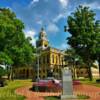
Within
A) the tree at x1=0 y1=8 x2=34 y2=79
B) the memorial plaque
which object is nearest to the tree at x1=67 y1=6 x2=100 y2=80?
the tree at x1=0 y1=8 x2=34 y2=79

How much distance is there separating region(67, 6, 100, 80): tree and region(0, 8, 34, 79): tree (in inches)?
379

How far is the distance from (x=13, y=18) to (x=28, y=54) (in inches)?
360

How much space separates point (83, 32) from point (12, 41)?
68.6ft

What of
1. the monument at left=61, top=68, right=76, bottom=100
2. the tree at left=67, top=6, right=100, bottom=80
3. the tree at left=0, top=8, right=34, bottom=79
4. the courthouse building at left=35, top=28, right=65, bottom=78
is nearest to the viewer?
the monument at left=61, top=68, right=76, bottom=100

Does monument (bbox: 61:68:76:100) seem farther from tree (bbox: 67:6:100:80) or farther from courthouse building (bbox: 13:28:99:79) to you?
courthouse building (bbox: 13:28:99:79)

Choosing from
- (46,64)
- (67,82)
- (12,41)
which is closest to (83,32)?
(12,41)

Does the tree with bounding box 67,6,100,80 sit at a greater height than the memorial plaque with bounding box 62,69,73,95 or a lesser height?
greater

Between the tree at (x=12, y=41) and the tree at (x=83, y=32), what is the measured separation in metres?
9.62

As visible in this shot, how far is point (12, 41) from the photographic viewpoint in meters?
49.3

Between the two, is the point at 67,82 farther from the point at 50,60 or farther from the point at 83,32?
the point at 50,60

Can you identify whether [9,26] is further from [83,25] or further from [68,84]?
[83,25]

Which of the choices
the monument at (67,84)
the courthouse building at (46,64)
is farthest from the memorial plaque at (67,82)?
the courthouse building at (46,64)

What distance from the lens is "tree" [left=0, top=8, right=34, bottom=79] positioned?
45031 millimetres

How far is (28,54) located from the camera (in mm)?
61500
